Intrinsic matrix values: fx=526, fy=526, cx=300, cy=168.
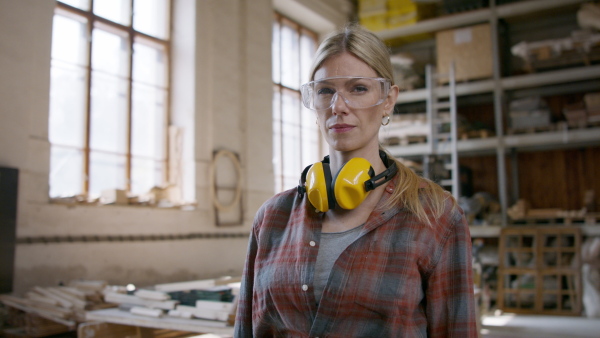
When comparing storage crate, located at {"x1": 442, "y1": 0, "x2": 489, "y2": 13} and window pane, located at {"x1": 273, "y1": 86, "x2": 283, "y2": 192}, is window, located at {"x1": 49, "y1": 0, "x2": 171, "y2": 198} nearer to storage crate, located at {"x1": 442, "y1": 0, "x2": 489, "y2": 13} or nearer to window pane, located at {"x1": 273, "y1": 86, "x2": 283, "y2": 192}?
window pane, located at {"x1": 273, "y1": 86, "x2": 283, "y2": 192}

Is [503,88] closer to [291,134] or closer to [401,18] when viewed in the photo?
[401,18]

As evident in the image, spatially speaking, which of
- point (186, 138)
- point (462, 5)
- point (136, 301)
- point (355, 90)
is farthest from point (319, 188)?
point (462, 5)

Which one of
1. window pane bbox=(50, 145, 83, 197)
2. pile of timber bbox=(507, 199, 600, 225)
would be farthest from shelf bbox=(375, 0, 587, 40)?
window pane bbox=(50, 145, 83, 197)

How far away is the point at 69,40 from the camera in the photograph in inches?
239

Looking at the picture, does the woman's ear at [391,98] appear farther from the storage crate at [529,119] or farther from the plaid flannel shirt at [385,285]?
the storage crate at [529,119]

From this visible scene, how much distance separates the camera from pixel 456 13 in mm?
9969

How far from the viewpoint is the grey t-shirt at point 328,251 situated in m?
1.53

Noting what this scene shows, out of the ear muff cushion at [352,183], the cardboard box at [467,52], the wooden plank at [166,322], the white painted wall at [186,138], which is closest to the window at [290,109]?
the white painted wall at [186,138]

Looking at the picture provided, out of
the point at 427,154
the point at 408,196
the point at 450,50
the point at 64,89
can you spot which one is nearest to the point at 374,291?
the point at 408,196

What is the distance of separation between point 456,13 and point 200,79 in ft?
17.5

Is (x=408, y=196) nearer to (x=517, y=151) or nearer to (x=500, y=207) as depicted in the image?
(x=500, y=207)

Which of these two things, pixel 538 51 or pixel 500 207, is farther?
pixel 500 207

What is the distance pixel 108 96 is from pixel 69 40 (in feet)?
2.60

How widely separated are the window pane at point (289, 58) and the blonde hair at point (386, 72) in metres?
8.29
